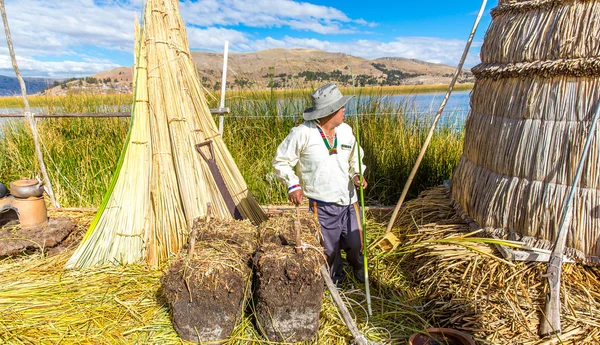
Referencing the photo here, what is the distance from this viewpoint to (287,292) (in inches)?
83.0

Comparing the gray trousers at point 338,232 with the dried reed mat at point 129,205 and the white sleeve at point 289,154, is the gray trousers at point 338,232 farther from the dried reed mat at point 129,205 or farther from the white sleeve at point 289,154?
the dried reed mat at point 129,205

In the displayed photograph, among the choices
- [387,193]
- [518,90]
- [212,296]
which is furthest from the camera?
[387,193]

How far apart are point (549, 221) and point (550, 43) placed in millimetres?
1071

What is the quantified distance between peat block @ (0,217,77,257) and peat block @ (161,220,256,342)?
6.14 ft

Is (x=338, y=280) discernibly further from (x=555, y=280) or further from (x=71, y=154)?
(x=71, y=154)

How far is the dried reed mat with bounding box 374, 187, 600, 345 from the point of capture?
2285mm

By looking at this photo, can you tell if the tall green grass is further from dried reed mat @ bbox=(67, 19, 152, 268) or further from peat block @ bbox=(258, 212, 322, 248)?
peat block @ bbox=(258, 212, 322, 248)

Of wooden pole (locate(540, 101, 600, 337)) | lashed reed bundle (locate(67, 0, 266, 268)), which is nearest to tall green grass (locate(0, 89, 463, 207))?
lashed reed bundle (locate(67, 0, 266, 268))

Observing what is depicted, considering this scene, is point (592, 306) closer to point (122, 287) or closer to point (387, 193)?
point (387, 193)

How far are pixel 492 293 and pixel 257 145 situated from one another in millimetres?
3402

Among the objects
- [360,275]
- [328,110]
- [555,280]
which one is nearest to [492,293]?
[555,280]

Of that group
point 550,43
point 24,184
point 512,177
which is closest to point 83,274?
point 24,184

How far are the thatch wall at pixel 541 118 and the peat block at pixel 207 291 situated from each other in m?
1.77

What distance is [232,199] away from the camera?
3152mm
